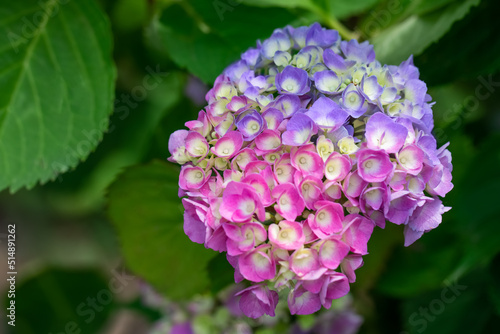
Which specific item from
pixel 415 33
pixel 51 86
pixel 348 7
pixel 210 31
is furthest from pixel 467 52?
pixel 51 86

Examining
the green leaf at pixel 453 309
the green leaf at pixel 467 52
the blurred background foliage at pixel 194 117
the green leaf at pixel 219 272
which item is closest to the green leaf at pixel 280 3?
the blurred background foliage at pixel 194 117

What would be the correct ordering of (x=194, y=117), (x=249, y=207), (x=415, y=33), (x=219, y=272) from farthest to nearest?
(x=194, y=117) → (x=415, y=33) → (x=219, y=272) → (x=249, y=207)

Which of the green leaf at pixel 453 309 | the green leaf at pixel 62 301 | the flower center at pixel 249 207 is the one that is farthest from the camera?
the green leaf at pixel 62 301

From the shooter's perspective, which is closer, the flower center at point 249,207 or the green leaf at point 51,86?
the flower center at point 249,207

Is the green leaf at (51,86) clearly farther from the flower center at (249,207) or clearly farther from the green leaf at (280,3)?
the flower center at (249,207)

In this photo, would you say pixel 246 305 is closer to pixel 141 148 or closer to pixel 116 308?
pixel 141 148

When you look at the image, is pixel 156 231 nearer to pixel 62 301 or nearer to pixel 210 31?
pixel 210 31

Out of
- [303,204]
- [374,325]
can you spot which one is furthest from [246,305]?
[374,325]

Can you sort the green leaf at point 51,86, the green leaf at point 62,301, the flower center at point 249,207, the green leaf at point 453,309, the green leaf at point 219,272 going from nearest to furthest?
1. the flower center at point 249,207
2. the green leaf at point 219,272
3. the green leaf at point 51,86
4. the green leaf at point 453,309
5. the green leaf at point 62,301
